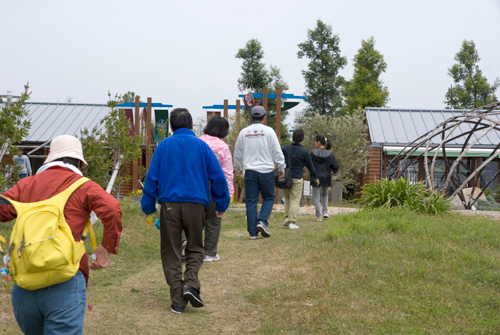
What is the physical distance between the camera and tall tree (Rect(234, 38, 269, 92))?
31.5m

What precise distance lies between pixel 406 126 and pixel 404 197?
14.6m

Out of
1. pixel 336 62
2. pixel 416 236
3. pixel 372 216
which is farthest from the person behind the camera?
pixel 336 62

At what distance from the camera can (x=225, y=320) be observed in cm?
456

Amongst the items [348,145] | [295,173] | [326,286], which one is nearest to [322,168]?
[295,173]

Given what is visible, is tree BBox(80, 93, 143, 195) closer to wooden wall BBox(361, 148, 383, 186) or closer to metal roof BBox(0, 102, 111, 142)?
wooden wall BBox(361, 148, 383, 186)

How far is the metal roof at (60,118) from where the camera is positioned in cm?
2634

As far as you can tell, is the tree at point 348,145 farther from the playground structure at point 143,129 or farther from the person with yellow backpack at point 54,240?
the person with yellow backpack at point 54,240

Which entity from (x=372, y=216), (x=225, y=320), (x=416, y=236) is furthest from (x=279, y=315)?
(x=372, y=216)

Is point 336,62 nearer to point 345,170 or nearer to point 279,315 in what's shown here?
point 345,170

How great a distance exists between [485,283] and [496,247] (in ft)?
6.50

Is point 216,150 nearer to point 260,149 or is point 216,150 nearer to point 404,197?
point 260,149

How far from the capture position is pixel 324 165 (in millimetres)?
11586

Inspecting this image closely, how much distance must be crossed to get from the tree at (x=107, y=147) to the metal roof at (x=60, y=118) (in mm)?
15054

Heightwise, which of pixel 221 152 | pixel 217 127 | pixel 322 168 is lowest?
pixel 322 168
